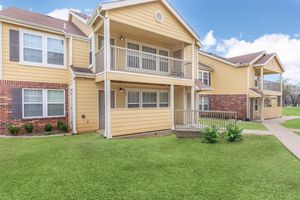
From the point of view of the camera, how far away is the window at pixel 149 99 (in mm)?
13561

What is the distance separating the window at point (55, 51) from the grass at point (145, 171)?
5.65 m

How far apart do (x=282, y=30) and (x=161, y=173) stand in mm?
28948

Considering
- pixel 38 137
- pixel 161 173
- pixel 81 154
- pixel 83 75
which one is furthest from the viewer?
pixel 83 75

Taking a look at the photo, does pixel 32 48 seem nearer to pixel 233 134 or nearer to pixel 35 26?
pixel 35 26

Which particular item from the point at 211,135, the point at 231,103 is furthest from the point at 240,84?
the point at 211,135

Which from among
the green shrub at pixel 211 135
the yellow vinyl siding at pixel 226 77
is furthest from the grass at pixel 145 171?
the yellow vinyl siding at pixel 226 77

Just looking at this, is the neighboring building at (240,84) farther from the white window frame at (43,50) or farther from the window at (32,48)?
the window at (32,48)

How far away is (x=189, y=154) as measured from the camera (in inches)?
274

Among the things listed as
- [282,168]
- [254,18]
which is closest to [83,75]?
[282,168]

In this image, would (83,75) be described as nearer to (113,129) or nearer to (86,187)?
(113,129)

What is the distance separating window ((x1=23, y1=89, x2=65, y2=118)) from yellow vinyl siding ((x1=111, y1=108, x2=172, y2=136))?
13.9 ft

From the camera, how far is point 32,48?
35.7ft

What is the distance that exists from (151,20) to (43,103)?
8.33 m

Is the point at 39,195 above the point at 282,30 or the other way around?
the other way around
